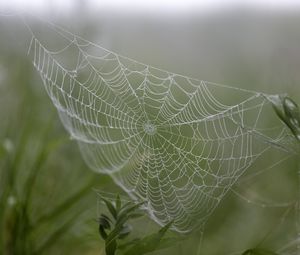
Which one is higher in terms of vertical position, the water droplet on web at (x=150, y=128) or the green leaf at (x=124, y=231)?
the water droplet on web at (x=150, y=128)

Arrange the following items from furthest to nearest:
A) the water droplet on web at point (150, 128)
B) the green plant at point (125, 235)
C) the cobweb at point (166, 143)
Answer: the water droplet on web at point (150, 128) → the cobweb at point (166, 143) → the green plant at point (125, 235)

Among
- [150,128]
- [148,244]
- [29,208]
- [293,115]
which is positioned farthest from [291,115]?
[29,208]

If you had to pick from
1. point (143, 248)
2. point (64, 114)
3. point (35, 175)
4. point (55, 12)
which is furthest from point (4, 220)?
point (55, 12)

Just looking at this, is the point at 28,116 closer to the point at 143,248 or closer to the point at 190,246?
the point at 190,246

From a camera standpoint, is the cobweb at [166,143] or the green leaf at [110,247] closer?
the green leaf at [110,247]

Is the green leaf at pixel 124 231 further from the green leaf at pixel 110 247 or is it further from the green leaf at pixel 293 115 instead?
the green leaf at pixel 293 115

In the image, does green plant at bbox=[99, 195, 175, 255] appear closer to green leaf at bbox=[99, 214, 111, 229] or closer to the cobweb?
green leaf at bbox=[99, 214, 111, 229]

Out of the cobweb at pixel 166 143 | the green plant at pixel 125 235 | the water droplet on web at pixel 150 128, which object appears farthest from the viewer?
the water droplet on web at pixel 150 128

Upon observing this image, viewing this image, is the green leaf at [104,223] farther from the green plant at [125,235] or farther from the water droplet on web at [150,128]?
the water droplet on web at [150,128]

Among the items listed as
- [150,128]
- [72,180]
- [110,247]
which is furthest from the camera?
[72,180]

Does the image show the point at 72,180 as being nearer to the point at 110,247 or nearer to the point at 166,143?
the point at 166,143

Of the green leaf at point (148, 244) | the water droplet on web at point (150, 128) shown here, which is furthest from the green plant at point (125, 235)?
the water droplet on web at point (150, 128)

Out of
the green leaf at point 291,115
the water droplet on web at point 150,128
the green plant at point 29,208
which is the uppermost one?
the green leaf at point 291,115
